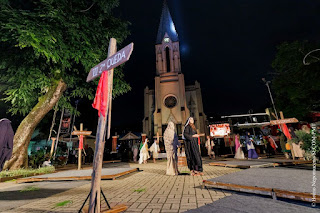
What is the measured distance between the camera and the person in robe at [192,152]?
6.02 m

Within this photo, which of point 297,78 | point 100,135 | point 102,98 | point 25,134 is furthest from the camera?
point 297,78

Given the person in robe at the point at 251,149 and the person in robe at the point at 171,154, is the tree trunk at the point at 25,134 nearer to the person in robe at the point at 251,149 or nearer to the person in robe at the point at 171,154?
the person in robe at the point at 171,154

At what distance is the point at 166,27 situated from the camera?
40344 millimetres

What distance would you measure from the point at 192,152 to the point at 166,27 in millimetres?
41072

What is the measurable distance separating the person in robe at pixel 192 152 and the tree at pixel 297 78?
11475mm

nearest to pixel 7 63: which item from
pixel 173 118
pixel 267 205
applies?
pixel 267 205

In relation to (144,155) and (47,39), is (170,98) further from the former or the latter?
(47,39)

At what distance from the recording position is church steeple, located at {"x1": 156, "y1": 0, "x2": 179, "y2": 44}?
38.6 metres

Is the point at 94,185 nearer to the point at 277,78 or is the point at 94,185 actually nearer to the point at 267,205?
the point at 267,205

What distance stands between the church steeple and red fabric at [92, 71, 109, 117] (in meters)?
38.5

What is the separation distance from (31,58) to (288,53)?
1866 centimetres

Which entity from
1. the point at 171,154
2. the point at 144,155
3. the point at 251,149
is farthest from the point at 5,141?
the point at 251,149

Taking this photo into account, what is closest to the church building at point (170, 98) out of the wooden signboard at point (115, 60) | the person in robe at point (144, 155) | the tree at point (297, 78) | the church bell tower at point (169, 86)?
the church bell tower at point (169, 86)

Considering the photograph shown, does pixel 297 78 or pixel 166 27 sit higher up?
pixel 166 27
